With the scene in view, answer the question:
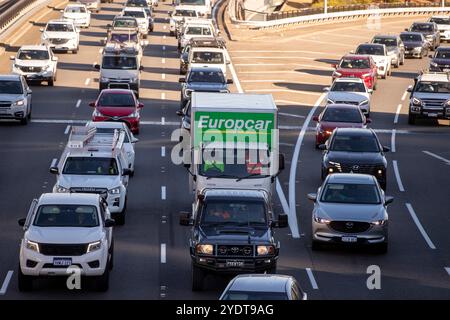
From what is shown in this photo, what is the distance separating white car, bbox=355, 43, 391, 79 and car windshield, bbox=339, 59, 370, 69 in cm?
422

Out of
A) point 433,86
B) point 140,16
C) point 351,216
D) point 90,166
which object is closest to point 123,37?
point 140,16

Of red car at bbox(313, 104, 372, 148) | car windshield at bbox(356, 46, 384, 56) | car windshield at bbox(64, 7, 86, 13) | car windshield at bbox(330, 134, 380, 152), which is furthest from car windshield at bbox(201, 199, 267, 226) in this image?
car windshield at bbox(64, 7, 86, 13)

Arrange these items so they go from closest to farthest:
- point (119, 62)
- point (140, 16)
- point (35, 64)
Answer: point (119, 62) < point (35, 64) < point (140, 16)

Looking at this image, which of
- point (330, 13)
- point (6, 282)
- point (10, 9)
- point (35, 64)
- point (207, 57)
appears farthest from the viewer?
point (330, 13)

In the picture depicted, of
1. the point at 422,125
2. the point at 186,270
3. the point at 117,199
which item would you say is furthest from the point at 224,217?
the point at 422,125

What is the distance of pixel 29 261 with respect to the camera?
2561 centimetres

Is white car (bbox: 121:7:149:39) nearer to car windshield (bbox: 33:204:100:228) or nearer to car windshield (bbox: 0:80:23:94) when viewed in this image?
car windshield (bbox: 0:80:23:94)

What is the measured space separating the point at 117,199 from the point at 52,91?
27.0m

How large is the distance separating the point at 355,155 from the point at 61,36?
1395 inches

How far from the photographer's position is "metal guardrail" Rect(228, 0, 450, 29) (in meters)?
85.0

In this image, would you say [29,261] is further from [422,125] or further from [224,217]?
[422,125]

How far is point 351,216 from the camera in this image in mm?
30312

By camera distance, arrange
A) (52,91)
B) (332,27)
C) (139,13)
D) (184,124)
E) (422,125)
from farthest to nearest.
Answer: (332,27), (139,13), (52,91), (422,125), (184,124)

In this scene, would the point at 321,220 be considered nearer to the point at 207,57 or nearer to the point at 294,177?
the point at 294,177
